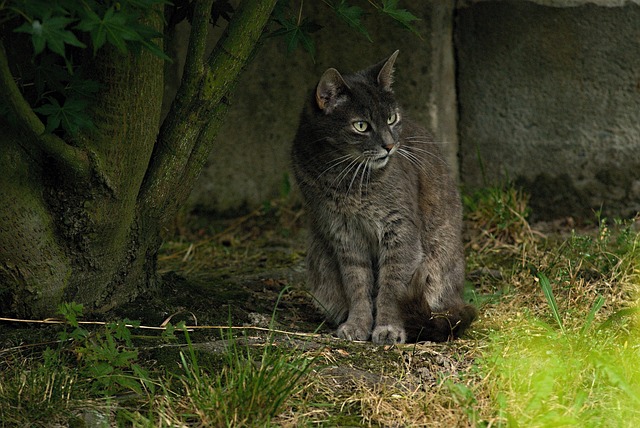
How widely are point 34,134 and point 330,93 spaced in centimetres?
135

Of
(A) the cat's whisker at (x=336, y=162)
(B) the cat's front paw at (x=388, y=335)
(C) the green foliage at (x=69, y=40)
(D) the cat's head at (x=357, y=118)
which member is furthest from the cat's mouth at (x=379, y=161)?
(C) the green foliage at (x=69, y=40)

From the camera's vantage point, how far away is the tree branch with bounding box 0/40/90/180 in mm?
2805

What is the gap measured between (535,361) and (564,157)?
7.78 feet

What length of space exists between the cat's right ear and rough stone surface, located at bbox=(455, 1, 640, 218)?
5.51ft

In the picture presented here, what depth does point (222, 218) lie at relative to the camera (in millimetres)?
5516

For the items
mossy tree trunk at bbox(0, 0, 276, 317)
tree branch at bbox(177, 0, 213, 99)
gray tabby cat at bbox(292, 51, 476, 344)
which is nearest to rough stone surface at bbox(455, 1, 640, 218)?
gray tabby cat at bbox(292, 51, 476, 344)

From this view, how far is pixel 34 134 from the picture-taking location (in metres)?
2.96

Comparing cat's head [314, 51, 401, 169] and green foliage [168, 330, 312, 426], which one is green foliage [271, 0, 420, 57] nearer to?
cat's head [314, 51, 401, 169]

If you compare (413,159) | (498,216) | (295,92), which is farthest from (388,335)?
(295,92)

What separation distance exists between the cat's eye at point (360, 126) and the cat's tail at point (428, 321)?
2.40 feet

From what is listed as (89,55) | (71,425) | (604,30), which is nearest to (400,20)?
(89,55)

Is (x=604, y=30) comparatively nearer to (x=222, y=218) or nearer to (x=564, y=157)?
(x=564, y=157)

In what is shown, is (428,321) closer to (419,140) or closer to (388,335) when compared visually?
(388,335)

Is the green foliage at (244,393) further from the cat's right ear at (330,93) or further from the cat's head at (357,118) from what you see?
the cat's right ear at (330,93)
